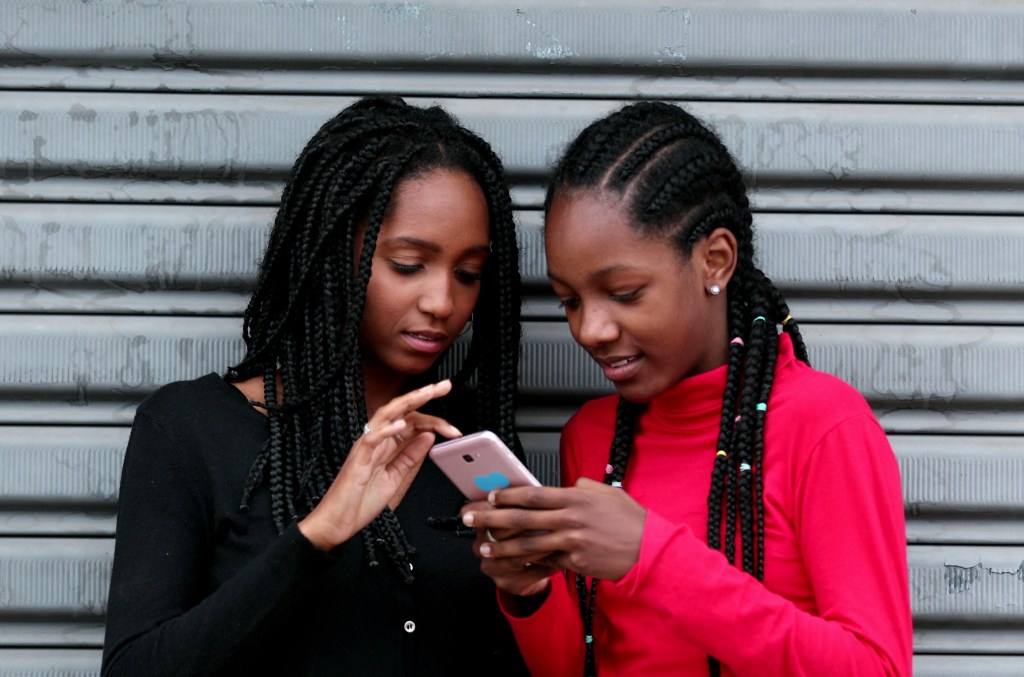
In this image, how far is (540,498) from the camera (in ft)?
5.82

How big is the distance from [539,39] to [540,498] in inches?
55.5

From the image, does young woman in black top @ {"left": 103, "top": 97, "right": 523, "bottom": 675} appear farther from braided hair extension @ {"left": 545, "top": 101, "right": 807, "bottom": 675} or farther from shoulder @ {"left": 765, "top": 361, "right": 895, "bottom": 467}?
shoulder @ {"left": 765, "top": 361, "right": 895, "bottom": 467}

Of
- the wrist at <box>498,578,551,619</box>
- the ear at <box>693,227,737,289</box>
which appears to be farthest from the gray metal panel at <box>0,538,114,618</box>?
the ear at <box>693,227,737,289</box>

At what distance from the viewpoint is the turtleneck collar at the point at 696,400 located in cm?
204

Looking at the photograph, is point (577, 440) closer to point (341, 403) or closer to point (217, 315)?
point (341, 403)

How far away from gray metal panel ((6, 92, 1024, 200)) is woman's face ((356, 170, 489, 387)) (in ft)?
1.95

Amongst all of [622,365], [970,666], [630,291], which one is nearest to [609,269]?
[630,291]

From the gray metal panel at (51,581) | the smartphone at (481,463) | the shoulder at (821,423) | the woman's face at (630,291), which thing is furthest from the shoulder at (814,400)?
the gray metal panel at (51,581)

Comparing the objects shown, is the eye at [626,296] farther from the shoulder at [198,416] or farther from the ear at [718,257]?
the shoulder at [198,416]

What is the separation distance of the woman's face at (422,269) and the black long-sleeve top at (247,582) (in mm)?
300

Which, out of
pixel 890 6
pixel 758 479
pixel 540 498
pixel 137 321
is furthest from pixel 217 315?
pixel 890 6

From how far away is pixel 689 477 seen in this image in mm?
2059

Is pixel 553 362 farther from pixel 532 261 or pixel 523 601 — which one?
pixel 523 601

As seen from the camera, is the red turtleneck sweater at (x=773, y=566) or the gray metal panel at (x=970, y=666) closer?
the red turtleneck sweater at (x=773, y=566)
